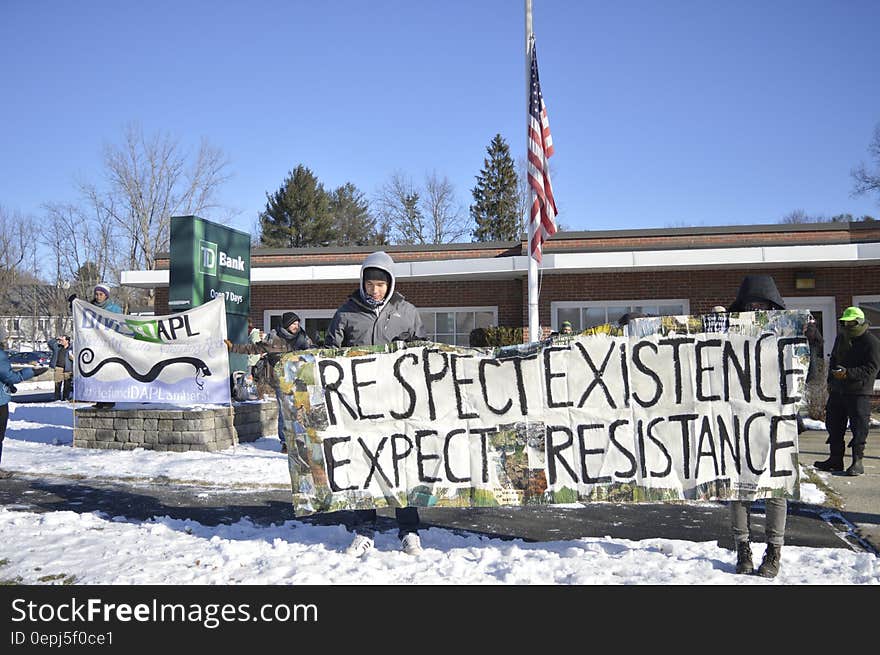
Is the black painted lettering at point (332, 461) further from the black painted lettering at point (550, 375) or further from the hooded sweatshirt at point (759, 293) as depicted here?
the hooded sweatshirt at point (759, 293)

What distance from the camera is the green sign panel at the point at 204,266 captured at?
10031 mm

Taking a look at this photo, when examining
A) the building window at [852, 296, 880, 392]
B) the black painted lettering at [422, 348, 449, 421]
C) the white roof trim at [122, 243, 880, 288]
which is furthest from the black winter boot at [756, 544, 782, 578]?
the building window at [852, 296, 880, 392]

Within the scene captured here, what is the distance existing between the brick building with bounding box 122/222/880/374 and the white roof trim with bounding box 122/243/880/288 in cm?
2

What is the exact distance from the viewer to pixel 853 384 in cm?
793

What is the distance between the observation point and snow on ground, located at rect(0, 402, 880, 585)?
13.6 ft

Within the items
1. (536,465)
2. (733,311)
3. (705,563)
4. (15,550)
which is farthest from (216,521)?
(733,311)

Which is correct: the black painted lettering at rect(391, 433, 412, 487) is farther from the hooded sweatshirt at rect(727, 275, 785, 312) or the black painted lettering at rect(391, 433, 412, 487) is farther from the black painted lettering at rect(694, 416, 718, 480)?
the hooded sweatshirt at rect(727, 275, 785, 312)

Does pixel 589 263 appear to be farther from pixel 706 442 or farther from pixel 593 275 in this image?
pixel 706 442

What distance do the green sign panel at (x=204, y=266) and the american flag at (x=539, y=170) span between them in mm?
4692

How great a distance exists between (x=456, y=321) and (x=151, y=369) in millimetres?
9587

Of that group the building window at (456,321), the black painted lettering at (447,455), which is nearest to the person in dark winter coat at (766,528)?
the black painted lettering at (447,455)

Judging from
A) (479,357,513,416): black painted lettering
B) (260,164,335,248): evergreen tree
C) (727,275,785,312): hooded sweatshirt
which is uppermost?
(260,164,335,248): evergreen tree
